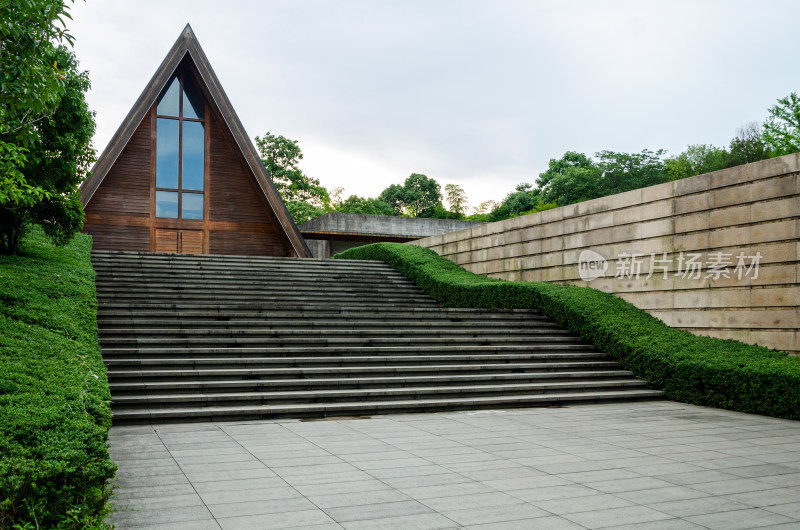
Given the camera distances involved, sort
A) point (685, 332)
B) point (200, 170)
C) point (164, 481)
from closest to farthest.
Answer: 1. point (164, 481)
2. point (685, 332)
3. point (200, 170)

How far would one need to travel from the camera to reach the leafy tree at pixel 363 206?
50.8 m

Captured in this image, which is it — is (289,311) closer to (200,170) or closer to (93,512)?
(93,512)

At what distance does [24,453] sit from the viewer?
3.34 meters

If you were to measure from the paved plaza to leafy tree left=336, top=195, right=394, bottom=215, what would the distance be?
43.6 m

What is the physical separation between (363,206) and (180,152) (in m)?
31.2

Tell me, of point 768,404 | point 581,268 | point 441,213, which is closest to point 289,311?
point 581,268

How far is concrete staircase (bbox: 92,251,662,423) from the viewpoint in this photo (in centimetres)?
773

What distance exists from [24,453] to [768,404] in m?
7.80

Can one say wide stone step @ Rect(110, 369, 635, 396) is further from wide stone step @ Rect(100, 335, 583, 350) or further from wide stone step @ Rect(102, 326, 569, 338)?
wide stone step @ Rect(102, 326, 569, 338)

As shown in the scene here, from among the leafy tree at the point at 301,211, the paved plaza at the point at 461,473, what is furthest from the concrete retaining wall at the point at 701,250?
the leafy tree at the point at 301,211

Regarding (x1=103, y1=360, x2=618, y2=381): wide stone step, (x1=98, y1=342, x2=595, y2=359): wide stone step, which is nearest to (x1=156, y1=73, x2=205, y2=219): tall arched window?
(x1=98, y1=342, x2=595, y2=359): wide stone step

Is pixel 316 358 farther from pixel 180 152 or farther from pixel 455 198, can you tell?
pixel 455 198

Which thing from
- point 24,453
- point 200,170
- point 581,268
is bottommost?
point 24,453

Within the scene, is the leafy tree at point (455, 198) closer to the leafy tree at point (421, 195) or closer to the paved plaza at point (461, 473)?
the leafy tree at point (421, 195)
